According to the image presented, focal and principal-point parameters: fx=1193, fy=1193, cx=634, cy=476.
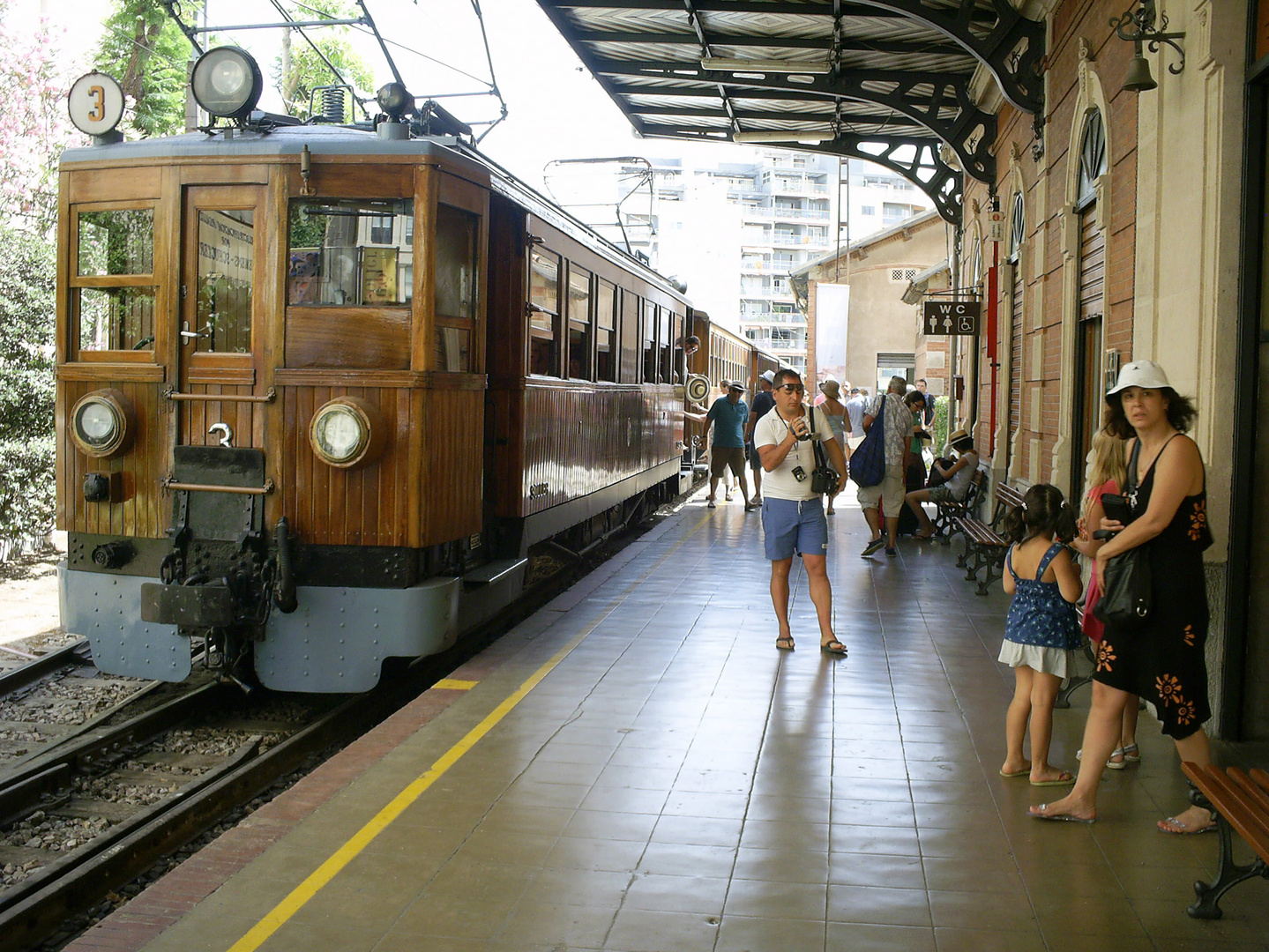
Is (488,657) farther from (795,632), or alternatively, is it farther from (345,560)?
(795,632)

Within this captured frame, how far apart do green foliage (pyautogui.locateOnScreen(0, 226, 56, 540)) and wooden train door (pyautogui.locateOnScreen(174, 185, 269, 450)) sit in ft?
19.4

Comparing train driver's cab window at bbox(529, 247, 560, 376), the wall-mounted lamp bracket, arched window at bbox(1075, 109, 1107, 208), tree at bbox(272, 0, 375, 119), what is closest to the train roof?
train driver's cab window at bbox(529, 247, 560, 376)

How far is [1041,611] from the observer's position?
4746 millimetres

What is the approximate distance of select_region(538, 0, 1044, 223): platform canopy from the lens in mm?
10945

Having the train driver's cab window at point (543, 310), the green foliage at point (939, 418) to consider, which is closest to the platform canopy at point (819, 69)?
the train driver's cab window at point (543, 310)

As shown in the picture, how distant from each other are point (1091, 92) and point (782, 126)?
9.35m

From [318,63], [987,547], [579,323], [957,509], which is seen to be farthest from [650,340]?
[318,63]

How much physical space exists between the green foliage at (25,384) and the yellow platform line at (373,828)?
7.03 meters

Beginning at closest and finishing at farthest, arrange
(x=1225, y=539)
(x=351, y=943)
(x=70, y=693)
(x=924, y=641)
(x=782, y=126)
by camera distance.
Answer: (x=351, y=943)
(x=1225, y=539)
(x=70, y=693)
(x=924, y=641)
(x=782, y=126)

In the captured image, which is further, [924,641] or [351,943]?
[924,641]

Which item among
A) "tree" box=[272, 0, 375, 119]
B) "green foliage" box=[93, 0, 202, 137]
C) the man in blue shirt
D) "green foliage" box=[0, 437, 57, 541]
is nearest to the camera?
"green foliage" box=[0, 437, 57, 541]

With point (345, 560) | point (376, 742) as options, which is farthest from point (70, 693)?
point (376, 742)

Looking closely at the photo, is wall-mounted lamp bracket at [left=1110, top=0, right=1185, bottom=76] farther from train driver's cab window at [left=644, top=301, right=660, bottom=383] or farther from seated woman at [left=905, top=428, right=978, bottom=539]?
train driver's cab window at [left=644, top=301, right=660, bottom=383]

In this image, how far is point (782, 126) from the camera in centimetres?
Answer: 1744
